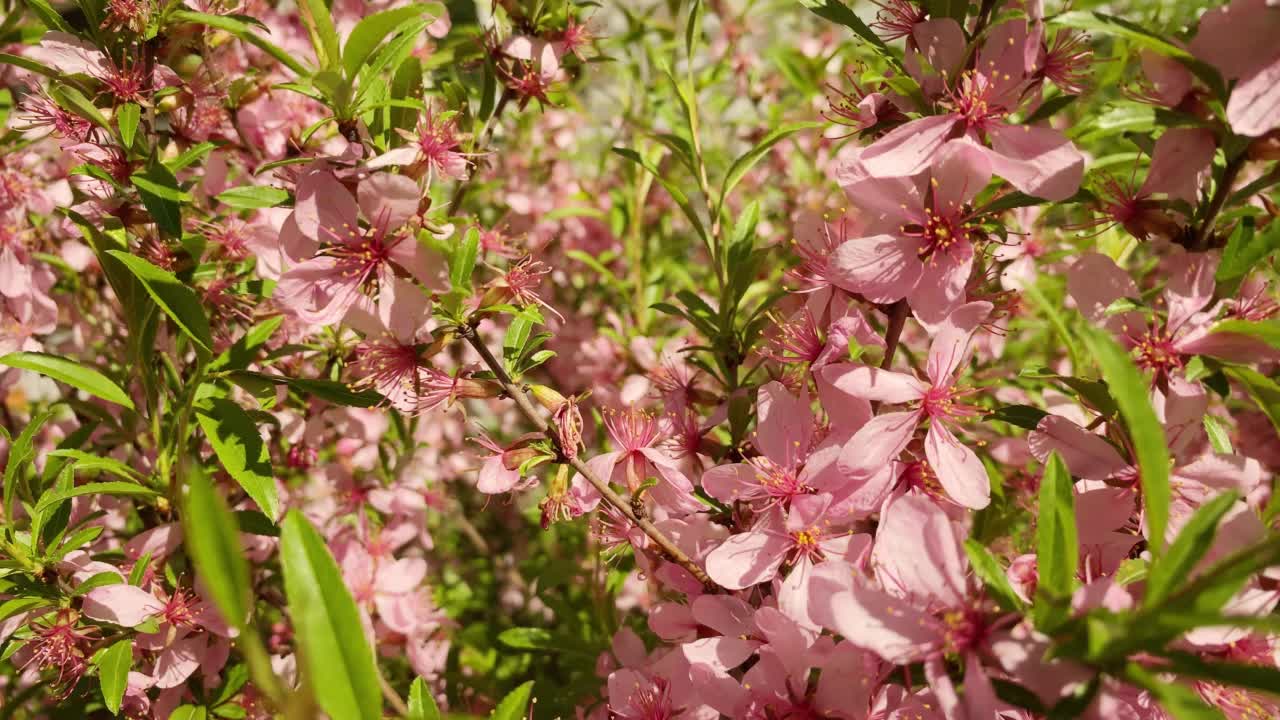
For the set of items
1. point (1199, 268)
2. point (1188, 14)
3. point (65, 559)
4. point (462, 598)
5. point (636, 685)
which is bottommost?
point (462, 598)

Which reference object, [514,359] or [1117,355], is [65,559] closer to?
[514,359]

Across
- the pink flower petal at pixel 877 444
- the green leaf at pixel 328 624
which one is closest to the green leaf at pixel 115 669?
the green leaf at pixel 328 624

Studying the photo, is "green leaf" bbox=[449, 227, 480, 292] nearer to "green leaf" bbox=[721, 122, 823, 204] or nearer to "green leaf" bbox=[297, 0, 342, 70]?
"green leaf" bbox=[297, 0, 342, 70]

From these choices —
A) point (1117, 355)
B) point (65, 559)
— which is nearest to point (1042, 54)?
point (1117, 355)

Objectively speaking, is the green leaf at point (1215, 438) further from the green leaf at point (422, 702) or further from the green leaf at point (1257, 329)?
the green leaf at point (422, 702)

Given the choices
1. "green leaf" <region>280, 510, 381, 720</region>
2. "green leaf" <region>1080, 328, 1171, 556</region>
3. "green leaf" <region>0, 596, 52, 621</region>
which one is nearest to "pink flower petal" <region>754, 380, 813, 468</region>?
"green leaf" <region>1080, 328, 1171, 556</region>

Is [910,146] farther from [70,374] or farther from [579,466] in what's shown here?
[70,374]

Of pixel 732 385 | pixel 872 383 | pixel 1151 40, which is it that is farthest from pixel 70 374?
pixel 1151 40
